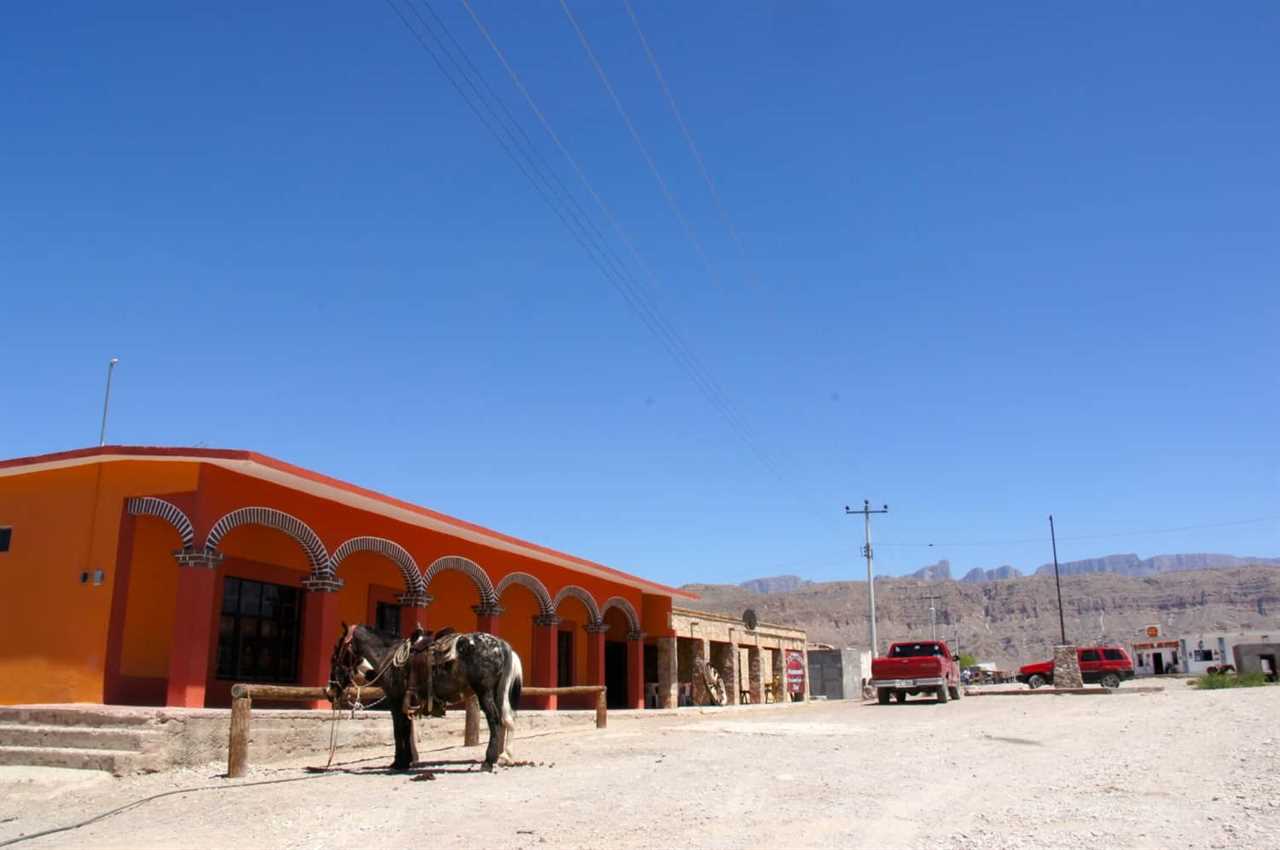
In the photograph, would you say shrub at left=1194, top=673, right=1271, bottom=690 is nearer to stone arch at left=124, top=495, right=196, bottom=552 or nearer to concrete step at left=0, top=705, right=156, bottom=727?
stone arch at left=124, top=495, right=196, bottom=552

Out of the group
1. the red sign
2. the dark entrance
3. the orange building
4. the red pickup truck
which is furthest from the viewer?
the red sign

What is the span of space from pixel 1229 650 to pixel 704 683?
35.4 m

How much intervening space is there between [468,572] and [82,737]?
29.9 feet

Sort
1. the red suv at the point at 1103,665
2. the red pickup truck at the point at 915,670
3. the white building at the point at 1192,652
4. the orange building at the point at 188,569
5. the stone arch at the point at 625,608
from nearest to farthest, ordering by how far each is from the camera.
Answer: the orange building at the point at 188,569, the stone arch at the point at 625,608, the red pickup truck at the point at 915,670, the red suv at the point at 1103,665, the white building at the point at 1192,652

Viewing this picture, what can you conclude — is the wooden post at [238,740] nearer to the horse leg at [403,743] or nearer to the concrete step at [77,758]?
the concrete step at [77,758]

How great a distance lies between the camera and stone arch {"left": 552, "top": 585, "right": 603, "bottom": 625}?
23.1 metres

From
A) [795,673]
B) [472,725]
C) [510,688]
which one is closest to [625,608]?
[795,673]

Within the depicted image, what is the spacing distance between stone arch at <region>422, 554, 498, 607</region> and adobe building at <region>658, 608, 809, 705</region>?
30.5 ft

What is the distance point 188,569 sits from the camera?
13008 millimetres

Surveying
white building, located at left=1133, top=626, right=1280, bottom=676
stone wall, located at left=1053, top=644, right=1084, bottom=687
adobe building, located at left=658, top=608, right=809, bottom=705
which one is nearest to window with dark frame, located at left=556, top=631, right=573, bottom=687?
adobe building, located at left=658, top=608, right=809, bottom=705

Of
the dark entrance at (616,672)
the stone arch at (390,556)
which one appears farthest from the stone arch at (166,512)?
the dark entrance at (616,672)

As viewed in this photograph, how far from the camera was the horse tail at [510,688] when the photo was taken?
10.9 meters

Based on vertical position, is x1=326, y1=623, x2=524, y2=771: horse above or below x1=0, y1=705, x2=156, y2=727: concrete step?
above

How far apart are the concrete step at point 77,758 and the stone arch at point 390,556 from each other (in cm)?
495
